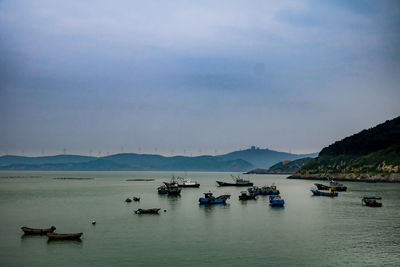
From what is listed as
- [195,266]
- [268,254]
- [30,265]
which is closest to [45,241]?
[30,265]

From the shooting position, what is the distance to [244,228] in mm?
71812

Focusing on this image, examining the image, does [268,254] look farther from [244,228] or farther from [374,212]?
[374,212]

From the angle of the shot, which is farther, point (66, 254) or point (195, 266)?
point (66, 254)

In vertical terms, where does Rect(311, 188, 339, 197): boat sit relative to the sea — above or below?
above

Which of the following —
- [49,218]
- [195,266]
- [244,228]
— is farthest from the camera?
[49,218]

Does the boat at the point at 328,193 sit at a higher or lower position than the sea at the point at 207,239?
higher

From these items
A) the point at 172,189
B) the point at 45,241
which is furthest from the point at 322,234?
the point at 172,189

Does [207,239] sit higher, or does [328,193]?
[328,193]

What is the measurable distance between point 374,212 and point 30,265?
79.1 m

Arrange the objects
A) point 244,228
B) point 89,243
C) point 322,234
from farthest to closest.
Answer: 1. point 244,228
2. point 322,234
3. point 89,243

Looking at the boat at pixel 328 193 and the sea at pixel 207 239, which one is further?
the boat at pixel 328 193

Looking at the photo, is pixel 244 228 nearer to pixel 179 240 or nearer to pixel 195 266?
pixel 179 240

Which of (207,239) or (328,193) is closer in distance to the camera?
(207,239)

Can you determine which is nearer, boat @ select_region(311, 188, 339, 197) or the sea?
the sea
